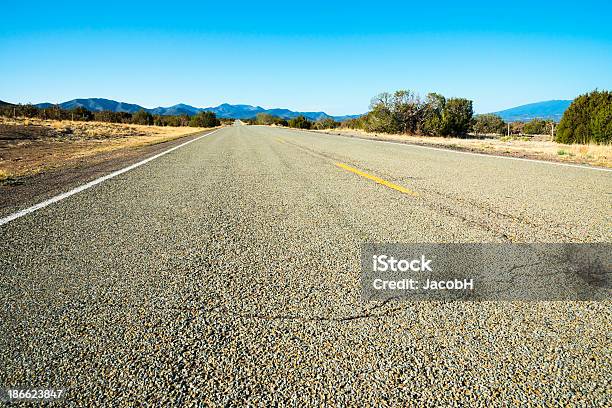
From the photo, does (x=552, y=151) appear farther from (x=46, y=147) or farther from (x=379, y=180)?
(x=46, y=147)

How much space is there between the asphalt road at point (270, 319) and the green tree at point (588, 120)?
20397 mm

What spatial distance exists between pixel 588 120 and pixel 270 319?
25.8 meters

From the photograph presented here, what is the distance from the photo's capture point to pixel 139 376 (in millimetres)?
1362

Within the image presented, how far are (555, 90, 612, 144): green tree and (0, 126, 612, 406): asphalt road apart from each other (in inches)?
803

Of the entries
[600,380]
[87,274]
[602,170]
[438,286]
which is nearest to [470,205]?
[438,286]

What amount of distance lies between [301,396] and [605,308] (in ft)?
5.08

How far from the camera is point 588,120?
842 inches

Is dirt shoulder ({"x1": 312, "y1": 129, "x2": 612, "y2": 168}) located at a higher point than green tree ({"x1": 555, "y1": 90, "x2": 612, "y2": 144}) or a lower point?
lower

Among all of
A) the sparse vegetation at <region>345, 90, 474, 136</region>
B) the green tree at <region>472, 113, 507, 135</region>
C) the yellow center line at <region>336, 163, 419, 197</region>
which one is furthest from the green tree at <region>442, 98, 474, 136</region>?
the green tree at <region>472, 113, 507, 135</region>

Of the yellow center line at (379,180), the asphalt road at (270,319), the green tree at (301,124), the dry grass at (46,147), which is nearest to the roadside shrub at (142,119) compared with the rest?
the green tree at (301,124)

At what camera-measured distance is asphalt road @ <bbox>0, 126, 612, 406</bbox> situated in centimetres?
133

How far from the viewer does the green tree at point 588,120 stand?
19375 mm

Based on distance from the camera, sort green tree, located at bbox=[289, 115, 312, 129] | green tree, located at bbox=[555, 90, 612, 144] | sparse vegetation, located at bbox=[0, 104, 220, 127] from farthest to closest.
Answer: green tree, located at bbox=[289, 115, 312, 129], sparse vegetation, located at bbox=[0, 104, 220, 127], green tree, located at bbox=[555, 90, 612, 144]

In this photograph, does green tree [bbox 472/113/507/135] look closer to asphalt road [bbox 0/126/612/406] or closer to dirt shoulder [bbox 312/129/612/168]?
dirt shoulder [bbox 312/129/612/168]
